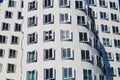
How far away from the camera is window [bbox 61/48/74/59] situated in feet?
205

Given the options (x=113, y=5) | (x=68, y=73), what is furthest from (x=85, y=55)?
(x=113, y=5)

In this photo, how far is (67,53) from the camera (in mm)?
62812

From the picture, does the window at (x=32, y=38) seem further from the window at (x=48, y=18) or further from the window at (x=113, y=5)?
the window at (x=113, y=5)

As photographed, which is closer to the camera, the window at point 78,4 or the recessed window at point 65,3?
the recessed window at point 65,3

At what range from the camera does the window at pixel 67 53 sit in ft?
205

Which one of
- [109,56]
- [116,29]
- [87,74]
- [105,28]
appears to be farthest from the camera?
[116,29]

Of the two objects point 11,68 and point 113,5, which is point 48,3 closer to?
point 11,68

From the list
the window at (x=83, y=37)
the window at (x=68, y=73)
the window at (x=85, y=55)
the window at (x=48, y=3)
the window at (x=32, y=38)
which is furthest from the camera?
the window at (x=48, y=3)

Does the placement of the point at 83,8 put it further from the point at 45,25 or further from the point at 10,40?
the point at 10,40

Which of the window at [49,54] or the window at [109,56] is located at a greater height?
the window at [109,56]

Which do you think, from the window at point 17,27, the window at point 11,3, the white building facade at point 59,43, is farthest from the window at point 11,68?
the window at point 11,3

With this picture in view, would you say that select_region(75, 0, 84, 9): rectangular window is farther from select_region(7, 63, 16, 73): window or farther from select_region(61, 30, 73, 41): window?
select_region(7, 63, 16, 73): window

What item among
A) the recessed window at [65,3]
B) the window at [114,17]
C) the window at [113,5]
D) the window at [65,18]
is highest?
the window at [113,5]

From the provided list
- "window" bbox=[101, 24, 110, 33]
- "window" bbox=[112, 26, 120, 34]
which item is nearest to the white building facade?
"window" bbox=[101, 24, 110, 33]
